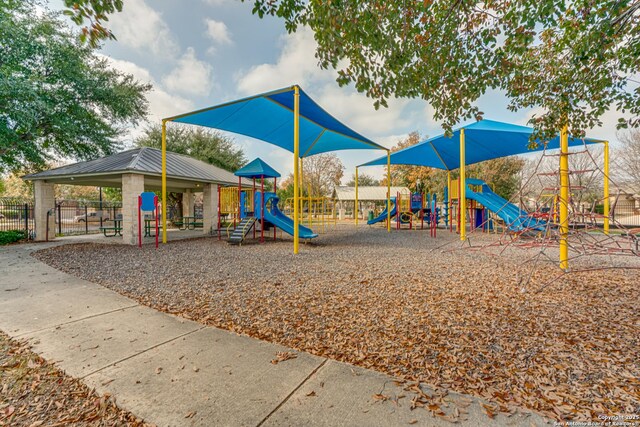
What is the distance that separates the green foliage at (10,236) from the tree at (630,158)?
33.1 metres

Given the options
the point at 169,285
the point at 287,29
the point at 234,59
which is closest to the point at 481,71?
the point at 287,29

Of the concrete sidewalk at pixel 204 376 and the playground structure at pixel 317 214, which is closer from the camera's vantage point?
the concrete sidewalk at pixel 204 376

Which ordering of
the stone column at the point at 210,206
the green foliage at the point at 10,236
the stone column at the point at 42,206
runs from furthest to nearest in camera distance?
the stone column at the point at 210,206 < the stone column at the point at 42,206 < the green foliage at the point at 10,236

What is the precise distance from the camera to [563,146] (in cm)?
507

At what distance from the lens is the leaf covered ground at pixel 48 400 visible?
1688 millimetres

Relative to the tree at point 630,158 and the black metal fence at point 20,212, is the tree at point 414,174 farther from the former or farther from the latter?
the black metal fence at point 20,212

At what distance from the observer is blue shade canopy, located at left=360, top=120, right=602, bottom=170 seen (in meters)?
9.15

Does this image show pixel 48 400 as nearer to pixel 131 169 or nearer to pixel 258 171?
pixel 258 171

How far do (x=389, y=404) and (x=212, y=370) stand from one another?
4.38 ft

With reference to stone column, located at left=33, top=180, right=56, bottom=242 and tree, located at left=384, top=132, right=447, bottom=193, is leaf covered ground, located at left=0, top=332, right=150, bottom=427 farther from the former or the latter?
tree, located at left=384, top=132, right=447, bottom=193

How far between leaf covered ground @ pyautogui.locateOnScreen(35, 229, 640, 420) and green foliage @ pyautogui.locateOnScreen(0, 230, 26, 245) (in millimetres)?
6583

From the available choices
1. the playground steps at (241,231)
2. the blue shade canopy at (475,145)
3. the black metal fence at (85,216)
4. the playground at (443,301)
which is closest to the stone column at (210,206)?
the playground steps at (241,231)

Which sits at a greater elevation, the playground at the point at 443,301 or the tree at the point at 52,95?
the tree at the point at 52,95

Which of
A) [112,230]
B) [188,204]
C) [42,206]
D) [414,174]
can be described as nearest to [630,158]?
[414,174]
